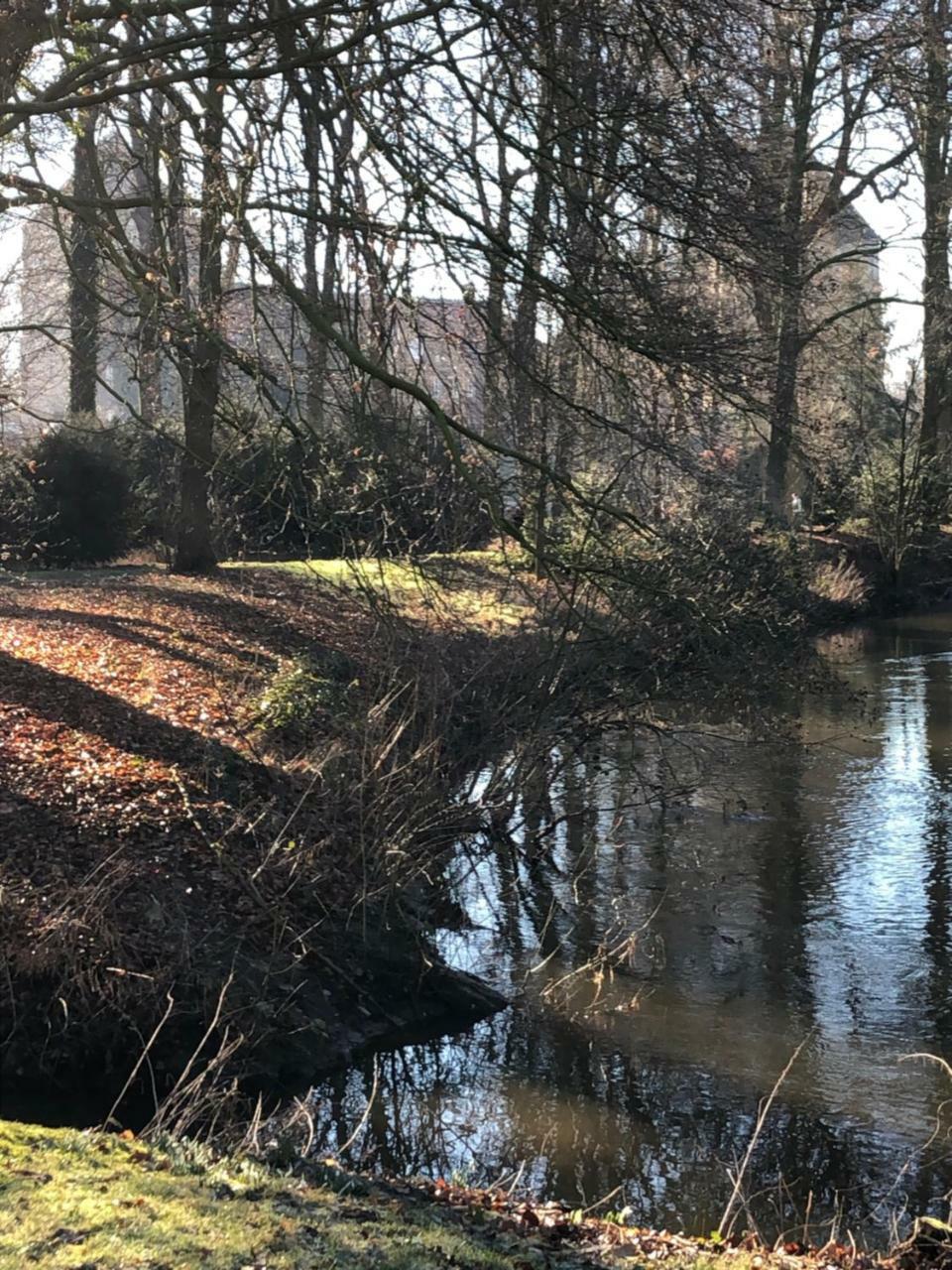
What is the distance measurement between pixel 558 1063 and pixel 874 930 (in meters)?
2.97

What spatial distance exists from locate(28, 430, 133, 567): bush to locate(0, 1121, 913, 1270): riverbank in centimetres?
1460

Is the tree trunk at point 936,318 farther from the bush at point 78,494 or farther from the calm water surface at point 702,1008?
the calm water surface at point 702,1008

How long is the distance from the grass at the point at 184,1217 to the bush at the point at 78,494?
14.6 meters

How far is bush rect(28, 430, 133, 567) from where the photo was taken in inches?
713

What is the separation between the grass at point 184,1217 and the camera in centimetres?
341

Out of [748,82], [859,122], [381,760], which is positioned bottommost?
[381,760]

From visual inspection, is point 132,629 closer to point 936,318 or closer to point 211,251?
point 211,251

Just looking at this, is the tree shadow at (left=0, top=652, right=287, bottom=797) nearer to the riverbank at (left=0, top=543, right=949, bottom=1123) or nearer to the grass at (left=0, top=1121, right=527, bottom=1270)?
the riverbank at (left=0, top=543, right=949, bottom=1123)

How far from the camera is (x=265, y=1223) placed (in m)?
3.76

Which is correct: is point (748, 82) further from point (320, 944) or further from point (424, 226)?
point (320, 944)

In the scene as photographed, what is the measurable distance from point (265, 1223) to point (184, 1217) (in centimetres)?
23

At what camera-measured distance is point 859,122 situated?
23.8 metres

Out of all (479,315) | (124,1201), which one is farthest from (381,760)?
(124,1201)

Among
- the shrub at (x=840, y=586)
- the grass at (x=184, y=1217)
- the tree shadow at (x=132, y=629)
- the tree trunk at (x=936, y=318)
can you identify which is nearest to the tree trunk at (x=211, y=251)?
the tree shadow at (x=132, y=629)
